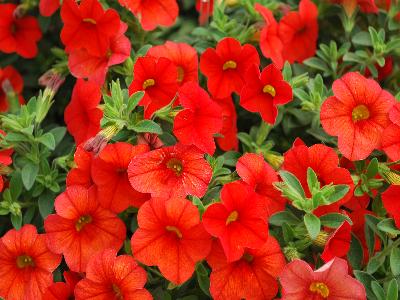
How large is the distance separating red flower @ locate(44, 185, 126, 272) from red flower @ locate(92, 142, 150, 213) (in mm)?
35

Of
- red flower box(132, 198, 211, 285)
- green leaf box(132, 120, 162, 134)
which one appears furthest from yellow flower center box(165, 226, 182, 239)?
green leaf box(132, 120, 162, 134)

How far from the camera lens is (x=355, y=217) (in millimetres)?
1496

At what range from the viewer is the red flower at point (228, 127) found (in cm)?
164

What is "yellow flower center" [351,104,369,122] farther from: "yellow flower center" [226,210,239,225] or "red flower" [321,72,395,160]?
"yellow flower center" [226,210,239,225]

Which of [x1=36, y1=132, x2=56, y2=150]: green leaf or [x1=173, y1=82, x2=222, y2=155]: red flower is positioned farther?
[x1=36, y1=132, x2=56, y2=150]: green leaf

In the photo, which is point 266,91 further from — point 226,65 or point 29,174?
point 29,174

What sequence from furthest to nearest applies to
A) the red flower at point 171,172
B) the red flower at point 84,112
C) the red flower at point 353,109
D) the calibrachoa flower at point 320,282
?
the red flower at point 84,112 → the red flower at point 353,109 → the red flower at point 171,172 → the calibrachoa flower at point 320,282

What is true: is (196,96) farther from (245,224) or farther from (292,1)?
(292,1)

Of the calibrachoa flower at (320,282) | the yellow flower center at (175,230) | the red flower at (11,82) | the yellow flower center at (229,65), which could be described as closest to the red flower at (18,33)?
the red flower at (11,82)

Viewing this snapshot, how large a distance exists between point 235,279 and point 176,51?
63 cm

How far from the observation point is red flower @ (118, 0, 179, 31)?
174 cm

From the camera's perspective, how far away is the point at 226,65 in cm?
165

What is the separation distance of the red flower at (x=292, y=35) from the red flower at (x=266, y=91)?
0.64 ft

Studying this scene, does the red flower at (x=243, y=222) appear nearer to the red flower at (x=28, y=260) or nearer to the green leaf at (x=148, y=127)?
the green leaf at (x=148, y=127)
